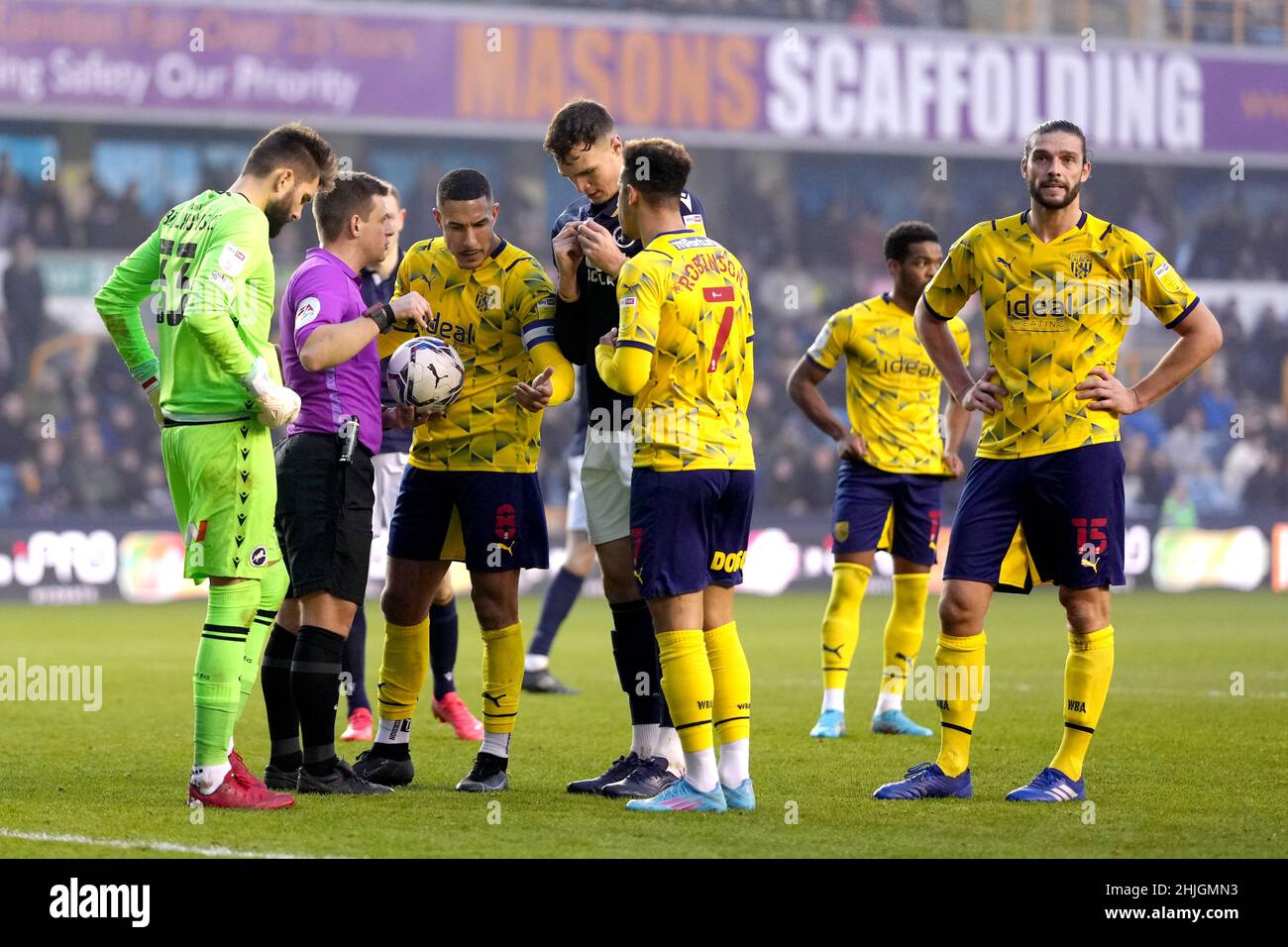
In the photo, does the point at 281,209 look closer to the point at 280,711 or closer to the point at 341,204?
the point at 341,204

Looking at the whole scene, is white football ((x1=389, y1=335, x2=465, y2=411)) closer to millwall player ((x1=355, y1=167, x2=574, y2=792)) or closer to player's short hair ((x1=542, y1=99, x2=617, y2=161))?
Answer: millwall player ((x1=355, y1=167, x2=574, y2=792))

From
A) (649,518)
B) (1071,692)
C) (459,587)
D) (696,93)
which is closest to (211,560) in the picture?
(649,518)

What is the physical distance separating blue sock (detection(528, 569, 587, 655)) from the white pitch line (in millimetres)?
5008

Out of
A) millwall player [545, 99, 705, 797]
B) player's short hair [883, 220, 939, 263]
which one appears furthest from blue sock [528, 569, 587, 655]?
millwall player [545, 99, 705, 797]

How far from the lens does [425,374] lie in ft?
19.7

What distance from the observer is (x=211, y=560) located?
555cm

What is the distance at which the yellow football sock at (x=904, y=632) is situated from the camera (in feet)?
27.1

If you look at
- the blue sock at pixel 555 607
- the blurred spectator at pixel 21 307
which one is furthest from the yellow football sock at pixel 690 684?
the blurred spectator at pixel 21 307

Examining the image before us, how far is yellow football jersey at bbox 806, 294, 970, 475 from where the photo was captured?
27.6ft

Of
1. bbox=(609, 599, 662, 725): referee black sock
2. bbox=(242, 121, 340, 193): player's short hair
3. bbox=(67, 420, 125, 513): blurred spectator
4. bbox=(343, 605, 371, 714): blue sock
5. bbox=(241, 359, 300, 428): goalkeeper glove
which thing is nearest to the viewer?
bbox=(241, 359, 300, 428): goalkeeper glove

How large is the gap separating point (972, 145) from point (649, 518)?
18.5m
